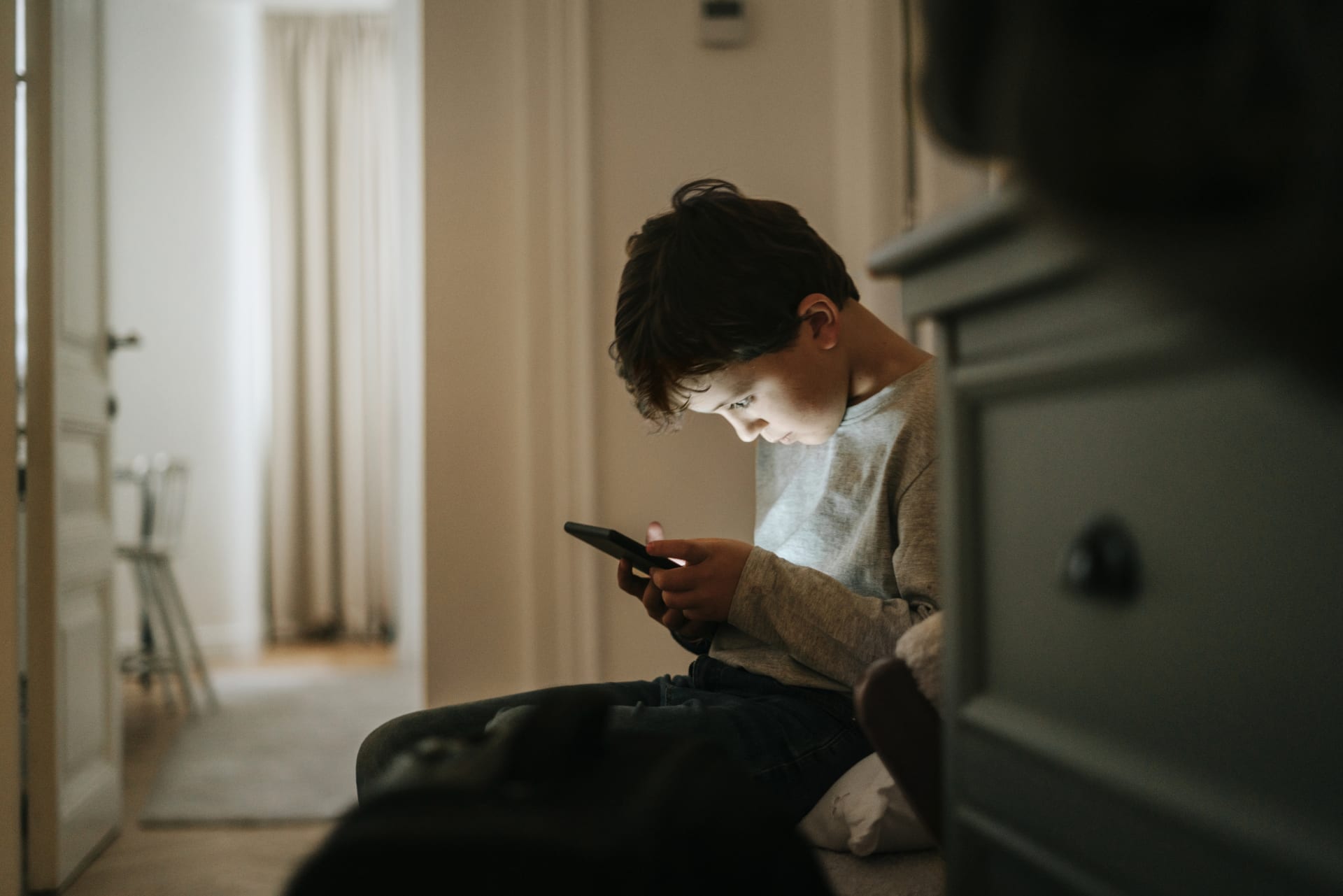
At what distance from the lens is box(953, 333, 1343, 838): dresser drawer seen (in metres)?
0.35

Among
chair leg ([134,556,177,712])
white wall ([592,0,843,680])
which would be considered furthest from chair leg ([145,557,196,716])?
white wall ([592,0,843,680])

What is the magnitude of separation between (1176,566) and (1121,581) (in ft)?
0.09

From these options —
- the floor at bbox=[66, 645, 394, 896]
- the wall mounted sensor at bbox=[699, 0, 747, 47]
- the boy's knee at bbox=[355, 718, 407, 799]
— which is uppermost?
the wall mounted sensor at bbox=[699, 0, 747, 47]

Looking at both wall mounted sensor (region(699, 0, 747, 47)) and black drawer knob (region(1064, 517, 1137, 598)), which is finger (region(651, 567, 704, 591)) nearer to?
black drawer knob (region(1064, 517, 1137, 598))

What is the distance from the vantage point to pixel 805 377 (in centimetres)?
109

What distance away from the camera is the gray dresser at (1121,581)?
0.35 meters

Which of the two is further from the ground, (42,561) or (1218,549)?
(1218,549)

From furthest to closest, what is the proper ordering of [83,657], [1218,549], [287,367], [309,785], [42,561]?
[287,367] < [309,785] < [83,657] < [42,561] < [1218,549]

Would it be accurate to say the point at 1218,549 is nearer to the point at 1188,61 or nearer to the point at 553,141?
the point at 1188,61

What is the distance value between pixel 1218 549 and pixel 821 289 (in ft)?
2.51

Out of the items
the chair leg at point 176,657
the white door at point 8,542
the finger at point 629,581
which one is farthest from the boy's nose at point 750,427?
the chair leg at point 176,657

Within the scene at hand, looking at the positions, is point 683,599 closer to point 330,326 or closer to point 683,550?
point 683,550

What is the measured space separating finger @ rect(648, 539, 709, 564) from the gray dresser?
1.33ft

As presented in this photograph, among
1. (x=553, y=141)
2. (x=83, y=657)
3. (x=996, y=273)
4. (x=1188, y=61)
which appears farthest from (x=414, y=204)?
(x=1188, y=61)
